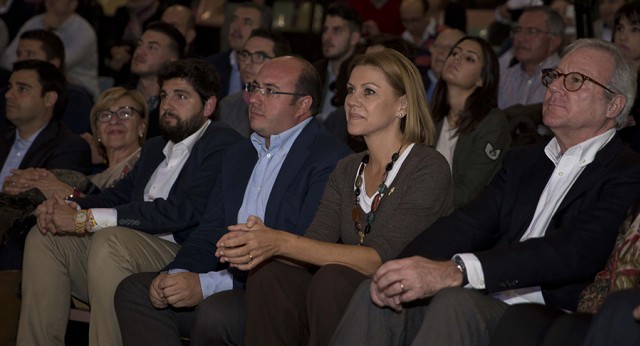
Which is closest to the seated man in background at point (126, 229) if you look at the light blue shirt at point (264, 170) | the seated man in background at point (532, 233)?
the light blue shirt at point (264, 170)

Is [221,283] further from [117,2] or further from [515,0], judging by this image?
[117,2]

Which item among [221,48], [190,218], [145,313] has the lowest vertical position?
[145,313]

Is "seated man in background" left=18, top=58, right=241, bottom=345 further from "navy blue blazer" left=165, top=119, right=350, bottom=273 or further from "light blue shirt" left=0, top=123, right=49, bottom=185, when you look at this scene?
"light blue shirt" left=0, top=123, right=49, bottom=185

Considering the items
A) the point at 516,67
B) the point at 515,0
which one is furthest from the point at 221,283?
the point at 515,0

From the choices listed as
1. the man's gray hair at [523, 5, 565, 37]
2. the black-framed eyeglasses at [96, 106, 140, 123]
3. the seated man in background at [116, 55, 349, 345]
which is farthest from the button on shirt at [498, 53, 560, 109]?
the black-framed eyeglasses at [96, 106, 140, 123]

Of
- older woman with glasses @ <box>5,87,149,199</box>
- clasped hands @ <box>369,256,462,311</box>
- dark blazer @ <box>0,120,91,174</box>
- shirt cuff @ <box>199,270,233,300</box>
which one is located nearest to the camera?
clasped hands @ <box>369,256,462,311</box>

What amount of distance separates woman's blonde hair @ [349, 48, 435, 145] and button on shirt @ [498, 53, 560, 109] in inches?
92.7

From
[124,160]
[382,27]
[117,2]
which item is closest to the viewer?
[124,160]

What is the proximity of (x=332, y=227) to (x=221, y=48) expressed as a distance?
206 inches

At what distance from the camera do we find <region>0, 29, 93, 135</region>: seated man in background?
6.81 metres

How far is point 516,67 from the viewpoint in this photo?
6574mm

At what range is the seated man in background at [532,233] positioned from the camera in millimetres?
3096

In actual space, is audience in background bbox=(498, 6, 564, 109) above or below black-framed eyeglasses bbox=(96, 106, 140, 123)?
above

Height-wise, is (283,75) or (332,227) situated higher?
(283,75)
